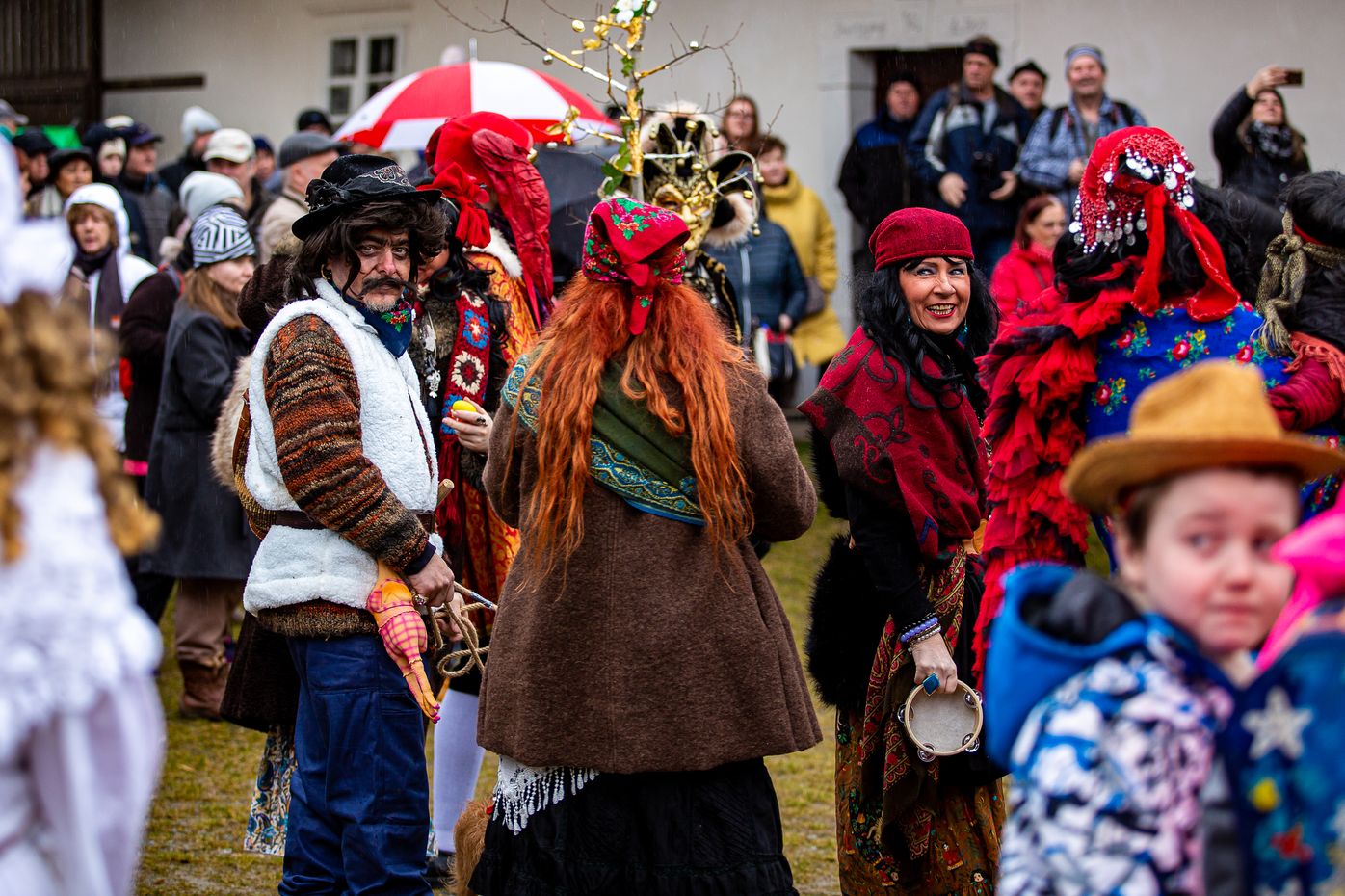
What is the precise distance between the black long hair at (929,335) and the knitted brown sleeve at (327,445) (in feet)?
4.10

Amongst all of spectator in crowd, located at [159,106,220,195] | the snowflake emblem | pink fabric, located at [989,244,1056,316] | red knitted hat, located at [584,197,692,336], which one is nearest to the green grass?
red knitted hat, located at [584,197,692,336]

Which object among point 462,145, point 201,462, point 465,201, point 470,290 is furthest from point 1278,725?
point 201,462

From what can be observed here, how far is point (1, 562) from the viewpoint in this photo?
76.7 inches

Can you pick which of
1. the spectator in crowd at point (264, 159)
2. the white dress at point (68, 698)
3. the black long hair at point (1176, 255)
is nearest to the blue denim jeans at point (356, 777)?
the white dress at point (68, 698)

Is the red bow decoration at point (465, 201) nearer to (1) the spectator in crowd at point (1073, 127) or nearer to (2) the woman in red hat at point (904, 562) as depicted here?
(2) the woman in red hat at point (904, 562)

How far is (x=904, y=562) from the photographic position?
4.09 meters

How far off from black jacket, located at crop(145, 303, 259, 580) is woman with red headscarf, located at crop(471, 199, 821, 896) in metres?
3.39

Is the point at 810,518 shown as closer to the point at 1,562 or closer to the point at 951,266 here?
the point at 951,266

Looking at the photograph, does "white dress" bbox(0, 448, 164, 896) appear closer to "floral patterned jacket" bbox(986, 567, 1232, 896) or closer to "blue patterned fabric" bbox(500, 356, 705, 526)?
"floral patterned jacket" bbox(986, 567, 1232, 896)

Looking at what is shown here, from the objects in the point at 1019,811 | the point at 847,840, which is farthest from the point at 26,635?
the point at 847,840

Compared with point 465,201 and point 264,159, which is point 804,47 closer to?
point 264,159

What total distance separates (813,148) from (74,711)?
1167 centimetres

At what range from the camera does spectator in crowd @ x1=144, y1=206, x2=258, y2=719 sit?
261 inches

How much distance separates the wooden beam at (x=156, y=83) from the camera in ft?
51.1
